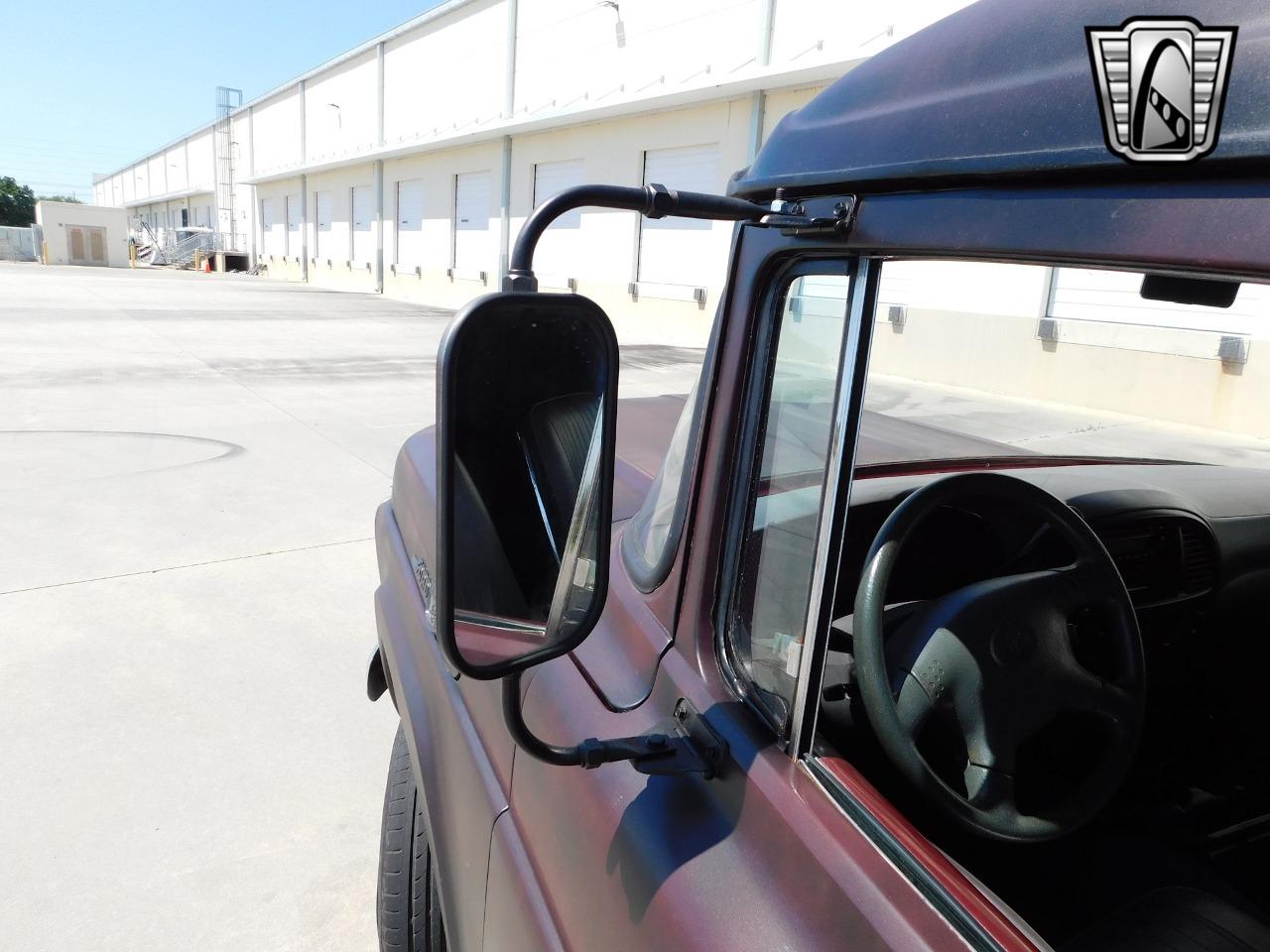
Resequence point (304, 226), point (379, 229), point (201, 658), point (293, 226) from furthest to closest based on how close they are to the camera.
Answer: point (293, 226), point (304, 226), point (379, 229), point (201, 658)

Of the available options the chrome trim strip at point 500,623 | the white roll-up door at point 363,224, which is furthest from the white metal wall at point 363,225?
the chrome trim strip at point 500,623

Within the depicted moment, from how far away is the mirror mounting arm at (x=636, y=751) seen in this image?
42.2 inches

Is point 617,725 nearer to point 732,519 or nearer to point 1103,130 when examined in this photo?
point 732,519

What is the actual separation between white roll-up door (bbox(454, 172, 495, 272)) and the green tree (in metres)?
62.6

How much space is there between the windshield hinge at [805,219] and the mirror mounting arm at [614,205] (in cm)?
2

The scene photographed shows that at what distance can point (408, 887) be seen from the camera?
6.43 feet

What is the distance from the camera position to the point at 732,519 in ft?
3.80

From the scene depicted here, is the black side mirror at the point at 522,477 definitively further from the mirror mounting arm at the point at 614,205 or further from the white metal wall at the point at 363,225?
the white metal wall at the point at 363,225

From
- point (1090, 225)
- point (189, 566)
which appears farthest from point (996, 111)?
point (189, 566)

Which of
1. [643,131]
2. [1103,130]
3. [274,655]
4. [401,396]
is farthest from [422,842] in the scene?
[643,131]

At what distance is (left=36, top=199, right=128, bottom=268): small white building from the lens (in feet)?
160

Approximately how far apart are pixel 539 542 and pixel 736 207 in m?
0.46

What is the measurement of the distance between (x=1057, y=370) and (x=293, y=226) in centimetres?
4259

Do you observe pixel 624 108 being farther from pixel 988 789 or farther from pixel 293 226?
pixel 293 226
